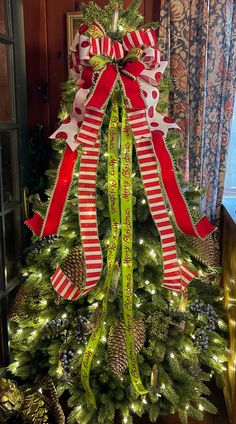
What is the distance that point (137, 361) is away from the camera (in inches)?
53.9

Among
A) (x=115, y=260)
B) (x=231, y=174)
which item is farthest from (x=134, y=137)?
(x=231, y=174)

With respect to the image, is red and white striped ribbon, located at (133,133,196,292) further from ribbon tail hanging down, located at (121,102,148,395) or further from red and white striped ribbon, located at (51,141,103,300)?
red and white striped ribbon, located at (51,141,103,300)

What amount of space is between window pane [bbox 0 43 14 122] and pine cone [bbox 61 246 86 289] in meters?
0.68

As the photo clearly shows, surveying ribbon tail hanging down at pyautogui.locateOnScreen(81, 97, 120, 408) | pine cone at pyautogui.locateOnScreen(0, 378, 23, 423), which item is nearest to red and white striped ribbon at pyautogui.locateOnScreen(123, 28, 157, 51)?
ribbon tail hanging down at pyautogui.locateOnScreen(81, 97, 120, 408)

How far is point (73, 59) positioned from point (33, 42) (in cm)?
85

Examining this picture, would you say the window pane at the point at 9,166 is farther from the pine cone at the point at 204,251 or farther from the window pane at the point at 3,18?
the pine cone at the point at 204,251

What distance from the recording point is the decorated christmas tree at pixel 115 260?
1.21m

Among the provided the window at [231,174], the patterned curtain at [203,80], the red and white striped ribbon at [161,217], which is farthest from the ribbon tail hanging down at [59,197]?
the window at [231,174]

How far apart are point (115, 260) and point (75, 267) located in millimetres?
147

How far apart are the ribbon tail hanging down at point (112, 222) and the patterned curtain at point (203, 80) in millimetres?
714

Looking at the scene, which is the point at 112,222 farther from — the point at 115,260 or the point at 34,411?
the point at 34,411

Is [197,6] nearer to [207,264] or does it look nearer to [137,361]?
[207,264]

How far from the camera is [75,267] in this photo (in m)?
1.28

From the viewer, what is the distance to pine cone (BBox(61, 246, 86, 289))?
127cm
